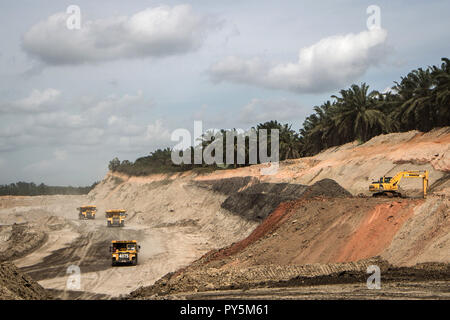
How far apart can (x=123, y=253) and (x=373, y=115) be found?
37.9m

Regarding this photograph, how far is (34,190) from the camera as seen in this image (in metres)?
170

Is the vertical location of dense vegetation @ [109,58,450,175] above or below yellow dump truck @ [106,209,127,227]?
above

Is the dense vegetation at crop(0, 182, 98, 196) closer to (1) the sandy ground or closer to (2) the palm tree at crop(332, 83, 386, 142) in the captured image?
(2) the palm tree at crop(332, 83, 386, 142)

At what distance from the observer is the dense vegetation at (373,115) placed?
1829 inches

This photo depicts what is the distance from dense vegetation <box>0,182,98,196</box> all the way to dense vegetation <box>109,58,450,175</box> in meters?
87.9

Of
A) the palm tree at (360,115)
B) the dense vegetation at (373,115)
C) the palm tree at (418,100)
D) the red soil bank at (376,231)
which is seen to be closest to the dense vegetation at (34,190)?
the dense vegetation at (373,115)

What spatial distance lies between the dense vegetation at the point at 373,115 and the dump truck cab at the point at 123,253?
1176 inches

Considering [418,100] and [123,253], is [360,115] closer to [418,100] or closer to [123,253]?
[418,100]

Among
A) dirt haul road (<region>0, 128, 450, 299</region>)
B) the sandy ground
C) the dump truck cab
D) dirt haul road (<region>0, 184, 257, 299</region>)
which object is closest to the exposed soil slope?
dirt haul road (<region>0, 128, 450, 299</region>)

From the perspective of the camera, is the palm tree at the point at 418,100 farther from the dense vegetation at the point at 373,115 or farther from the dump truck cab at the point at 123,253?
the dump truck cab at the point at 123,253

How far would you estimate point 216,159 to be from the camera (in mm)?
86750

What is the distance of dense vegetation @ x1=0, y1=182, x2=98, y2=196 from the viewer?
160 metres
